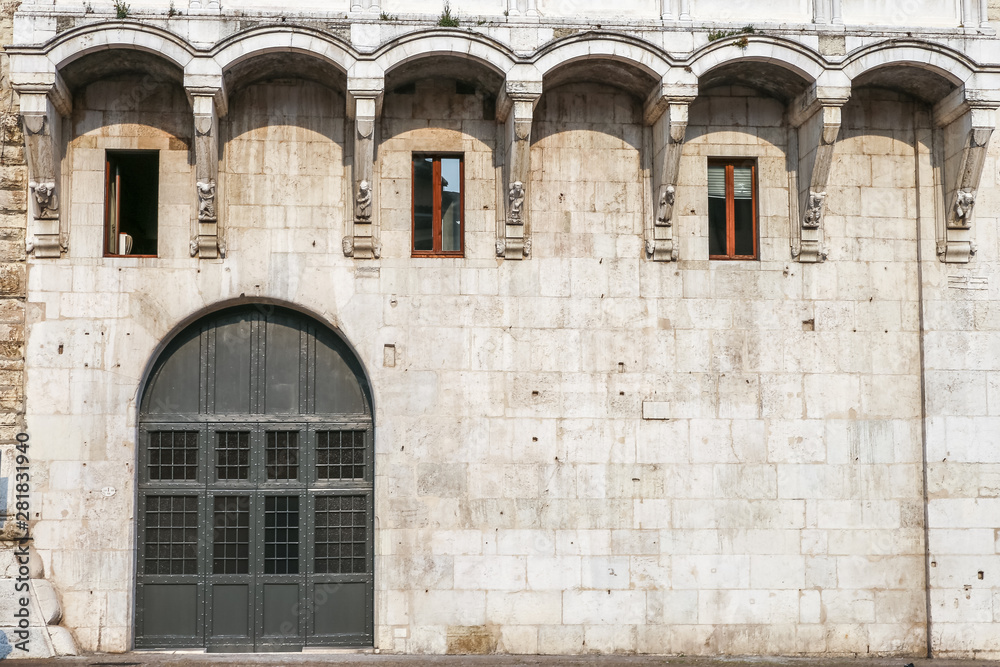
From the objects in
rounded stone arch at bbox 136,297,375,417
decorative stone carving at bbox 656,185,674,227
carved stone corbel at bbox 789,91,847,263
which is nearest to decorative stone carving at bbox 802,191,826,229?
carved stone corbel at bbox 789,91,847,263

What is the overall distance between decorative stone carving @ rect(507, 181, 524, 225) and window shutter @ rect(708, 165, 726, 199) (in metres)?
3.25

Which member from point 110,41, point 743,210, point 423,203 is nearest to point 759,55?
point 743,210

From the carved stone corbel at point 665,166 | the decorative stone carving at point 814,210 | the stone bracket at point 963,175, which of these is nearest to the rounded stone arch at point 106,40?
the carved stone corbel at point 665,166

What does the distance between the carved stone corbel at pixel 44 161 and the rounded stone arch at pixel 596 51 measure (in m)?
7.26

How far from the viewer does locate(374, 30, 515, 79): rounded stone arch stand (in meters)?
14.2

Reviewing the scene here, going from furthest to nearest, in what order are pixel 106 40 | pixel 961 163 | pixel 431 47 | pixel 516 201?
pixel 961 163
pixel 516 201
pixel 431 47
pixel 106 40

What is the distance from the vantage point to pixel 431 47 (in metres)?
14.2

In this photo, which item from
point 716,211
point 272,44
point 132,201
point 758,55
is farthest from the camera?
point 716,211

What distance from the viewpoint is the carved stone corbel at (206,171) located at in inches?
557

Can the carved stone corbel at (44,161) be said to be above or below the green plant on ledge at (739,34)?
below

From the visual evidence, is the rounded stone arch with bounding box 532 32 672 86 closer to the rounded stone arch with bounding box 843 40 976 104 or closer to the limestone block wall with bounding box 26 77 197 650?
the rounded stone arch with bounding box 843 40 976 104

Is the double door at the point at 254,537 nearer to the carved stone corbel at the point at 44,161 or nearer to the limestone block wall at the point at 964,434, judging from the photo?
the carved stone corbel at the point at 44,161

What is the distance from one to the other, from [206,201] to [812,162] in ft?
31.0

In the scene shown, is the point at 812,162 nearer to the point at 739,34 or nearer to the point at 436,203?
the point at 739,34
